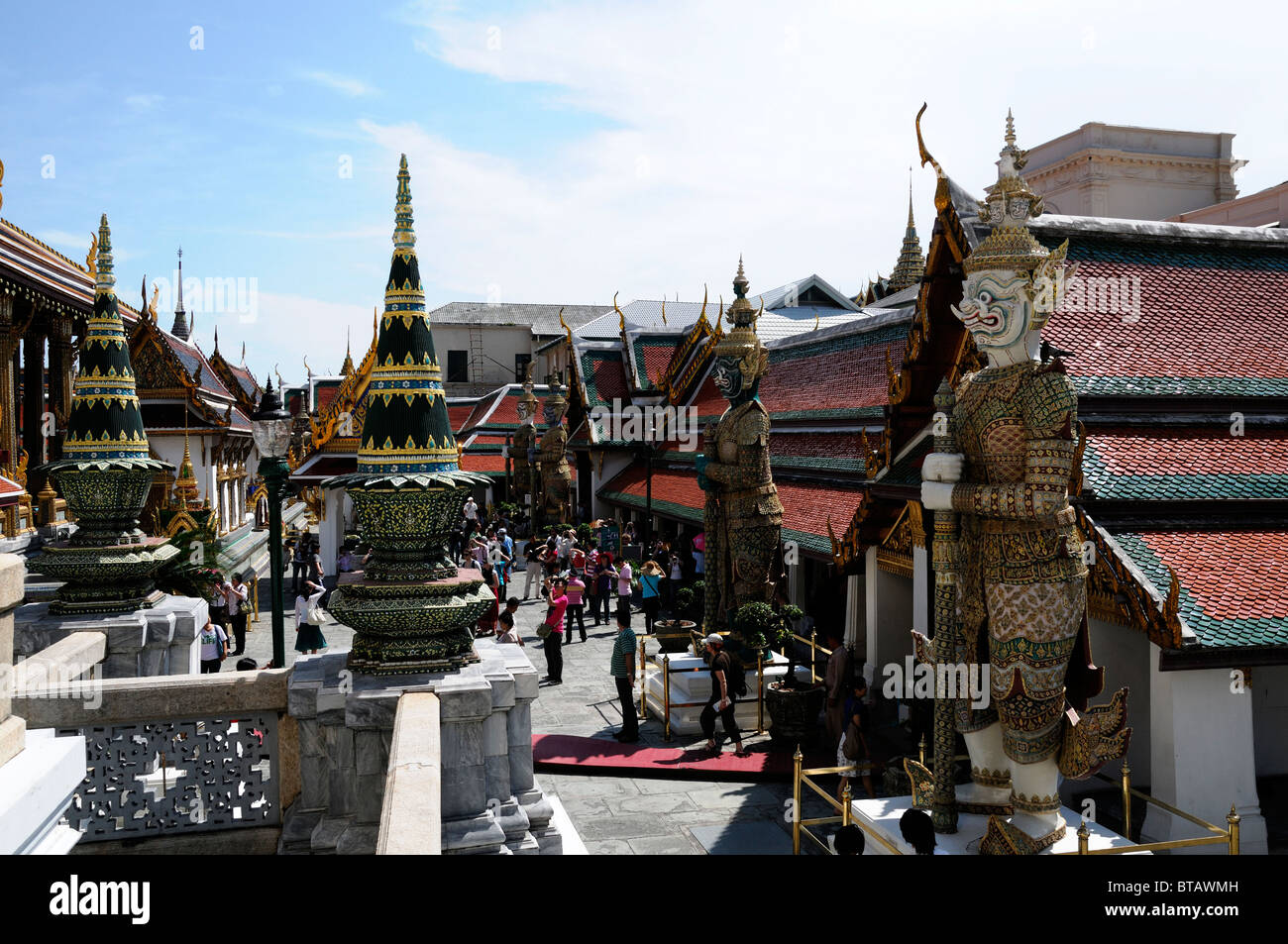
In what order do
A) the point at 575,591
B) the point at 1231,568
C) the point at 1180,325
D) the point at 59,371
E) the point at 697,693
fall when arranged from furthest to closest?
the point at 59,371 → the point at 575,591 → the point at 697,693 → the point at 1180,325 → the point at 1231,568

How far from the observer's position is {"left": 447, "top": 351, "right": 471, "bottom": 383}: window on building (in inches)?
2997

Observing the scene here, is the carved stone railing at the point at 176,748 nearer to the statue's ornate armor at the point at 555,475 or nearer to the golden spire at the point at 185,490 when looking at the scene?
the golden spire at the point at 185,490

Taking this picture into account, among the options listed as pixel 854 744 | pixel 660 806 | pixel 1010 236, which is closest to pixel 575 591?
pixel 660 806

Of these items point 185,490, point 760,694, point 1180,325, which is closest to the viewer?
point 1180,325

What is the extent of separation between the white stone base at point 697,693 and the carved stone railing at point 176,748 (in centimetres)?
782

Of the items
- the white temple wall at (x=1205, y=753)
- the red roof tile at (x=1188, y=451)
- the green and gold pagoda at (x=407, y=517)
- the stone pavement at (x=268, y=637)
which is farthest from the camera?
the stone pavement at (x=268, y=637)

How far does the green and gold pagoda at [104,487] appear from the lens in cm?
821

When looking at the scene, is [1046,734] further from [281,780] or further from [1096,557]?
[281,780]

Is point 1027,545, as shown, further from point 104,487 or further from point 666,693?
point 104,487

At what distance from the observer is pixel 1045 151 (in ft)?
117

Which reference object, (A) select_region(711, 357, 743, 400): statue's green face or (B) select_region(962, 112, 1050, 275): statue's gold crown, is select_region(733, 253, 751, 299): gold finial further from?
(B) select_region(962, 112, 1050, 275): statue's gold crown

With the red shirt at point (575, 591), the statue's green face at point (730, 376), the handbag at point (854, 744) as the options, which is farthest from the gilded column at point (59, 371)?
the handbag at point (854, 744)

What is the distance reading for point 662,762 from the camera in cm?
1227

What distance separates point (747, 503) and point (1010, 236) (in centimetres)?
757
